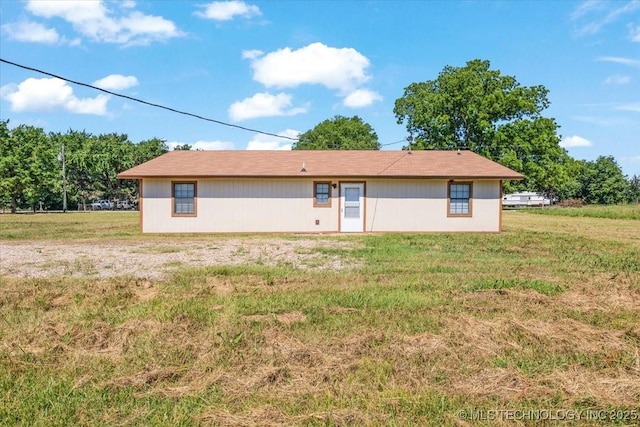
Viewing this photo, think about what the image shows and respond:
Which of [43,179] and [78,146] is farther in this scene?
[78,146]

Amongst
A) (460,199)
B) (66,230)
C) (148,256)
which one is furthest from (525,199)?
(148,256)

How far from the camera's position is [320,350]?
4309mm

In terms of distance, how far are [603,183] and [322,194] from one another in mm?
60867

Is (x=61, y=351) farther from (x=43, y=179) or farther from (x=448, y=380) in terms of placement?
(x=43, y=179)

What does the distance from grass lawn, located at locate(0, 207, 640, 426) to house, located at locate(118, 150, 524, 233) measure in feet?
31.6

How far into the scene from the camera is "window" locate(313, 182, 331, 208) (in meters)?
17.6

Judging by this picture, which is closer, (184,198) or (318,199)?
(184,198)

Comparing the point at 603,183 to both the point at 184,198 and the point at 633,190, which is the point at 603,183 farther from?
the point at 184,198

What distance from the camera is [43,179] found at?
4153cm

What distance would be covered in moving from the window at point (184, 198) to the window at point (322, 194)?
478 cm

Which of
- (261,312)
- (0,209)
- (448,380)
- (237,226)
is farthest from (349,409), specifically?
(0,209)

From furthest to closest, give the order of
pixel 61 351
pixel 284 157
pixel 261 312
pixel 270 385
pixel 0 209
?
pixel 0 209
pixel 284 157
pixel 261 312
pixel 61 351
pixel 270 385

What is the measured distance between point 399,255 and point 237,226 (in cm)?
854

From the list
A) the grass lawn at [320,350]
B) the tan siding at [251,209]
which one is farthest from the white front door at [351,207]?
the grass lawn at [320,350]
